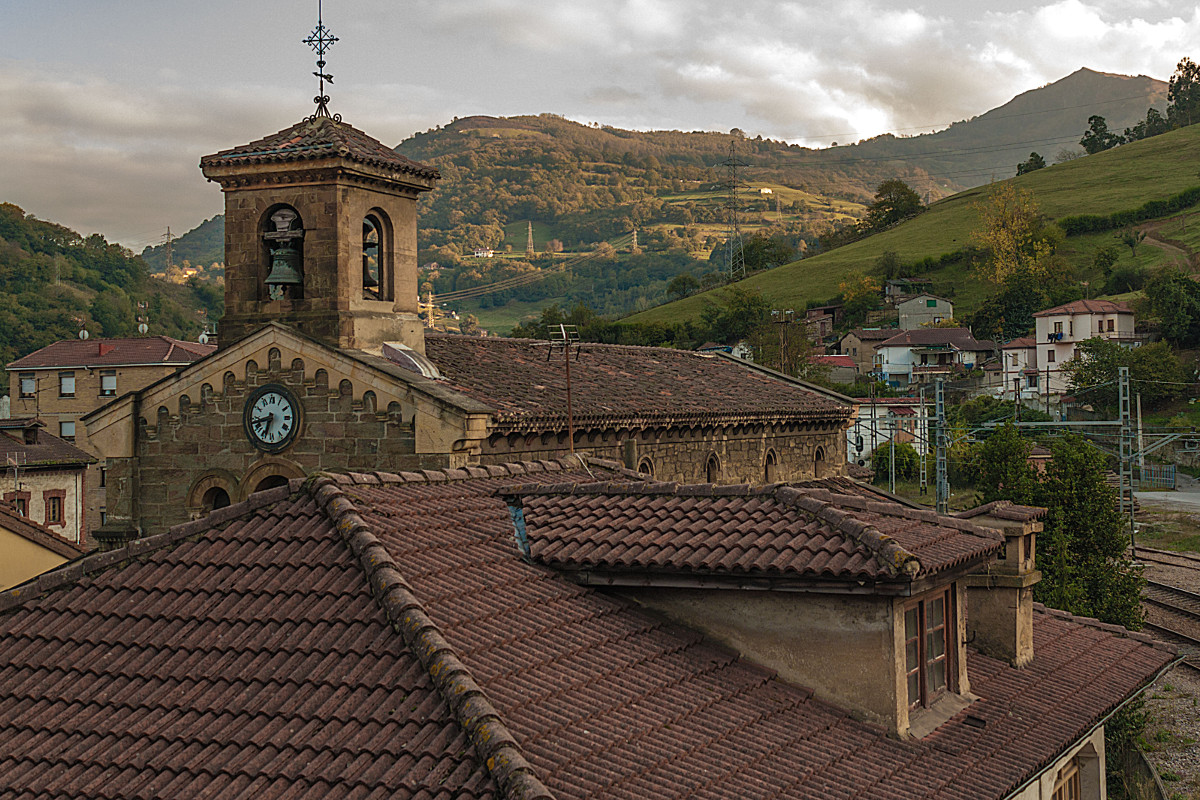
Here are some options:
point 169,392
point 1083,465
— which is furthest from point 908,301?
point 169,392

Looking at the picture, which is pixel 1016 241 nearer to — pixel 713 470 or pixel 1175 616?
pixel 1175 616

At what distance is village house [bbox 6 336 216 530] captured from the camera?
71625 mm

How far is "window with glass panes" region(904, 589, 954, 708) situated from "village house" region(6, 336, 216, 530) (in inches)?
2670

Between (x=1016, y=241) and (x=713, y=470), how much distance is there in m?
100

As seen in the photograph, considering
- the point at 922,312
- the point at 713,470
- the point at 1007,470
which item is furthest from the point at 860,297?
the point at 713,470

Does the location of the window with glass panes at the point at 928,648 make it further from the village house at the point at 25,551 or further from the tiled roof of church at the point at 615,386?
the village house at the point at 25,551

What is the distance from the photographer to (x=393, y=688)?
6.77m

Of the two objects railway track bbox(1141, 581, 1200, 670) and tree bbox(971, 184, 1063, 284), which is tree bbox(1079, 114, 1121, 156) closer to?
tree bbox(971, 184, 1063, 284)

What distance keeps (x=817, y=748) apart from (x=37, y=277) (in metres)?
117

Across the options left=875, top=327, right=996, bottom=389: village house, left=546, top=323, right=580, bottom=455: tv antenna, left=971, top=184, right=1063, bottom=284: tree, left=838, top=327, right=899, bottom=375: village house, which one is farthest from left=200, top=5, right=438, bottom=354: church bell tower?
left=971, top=184, right=1063, bottom=284: tree

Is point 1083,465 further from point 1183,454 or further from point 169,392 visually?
point 1183,454

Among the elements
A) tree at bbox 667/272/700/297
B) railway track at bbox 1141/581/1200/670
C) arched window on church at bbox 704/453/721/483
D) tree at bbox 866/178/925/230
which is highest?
tree at bbox 866/178/925/230

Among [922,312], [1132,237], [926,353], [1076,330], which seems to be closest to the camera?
[1076,330]

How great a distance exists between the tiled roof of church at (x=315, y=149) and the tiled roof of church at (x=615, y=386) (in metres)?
3.69
